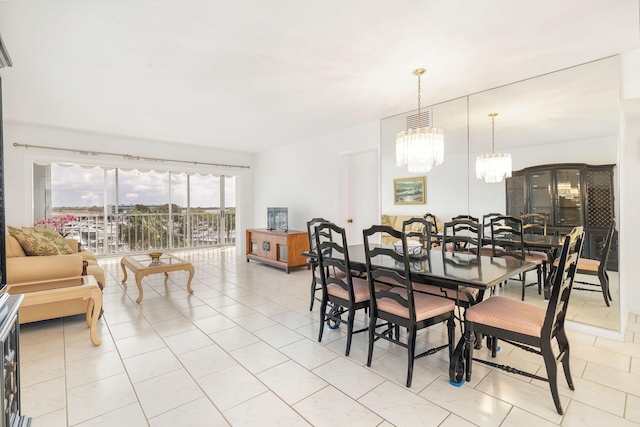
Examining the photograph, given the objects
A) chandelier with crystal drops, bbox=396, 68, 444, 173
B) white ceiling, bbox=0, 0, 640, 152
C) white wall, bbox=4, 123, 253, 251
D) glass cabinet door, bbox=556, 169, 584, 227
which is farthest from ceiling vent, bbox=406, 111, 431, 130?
white wall, bbox=4, 123, 253, 251

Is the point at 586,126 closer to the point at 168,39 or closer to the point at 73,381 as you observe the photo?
the point at 168,39

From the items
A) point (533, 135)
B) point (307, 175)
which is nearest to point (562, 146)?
point (533, 135)

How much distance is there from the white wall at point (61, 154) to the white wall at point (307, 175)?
1.30 meters

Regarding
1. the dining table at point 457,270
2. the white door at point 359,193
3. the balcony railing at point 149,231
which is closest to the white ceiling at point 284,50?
the white door at point 359,193

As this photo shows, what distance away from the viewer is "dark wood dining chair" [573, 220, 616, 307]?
275 centimetres

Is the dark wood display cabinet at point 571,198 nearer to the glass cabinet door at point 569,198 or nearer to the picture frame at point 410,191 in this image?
the glass cabinet door at point 569,198

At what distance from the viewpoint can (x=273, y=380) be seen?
204cm

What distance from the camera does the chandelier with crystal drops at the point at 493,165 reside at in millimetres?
3369

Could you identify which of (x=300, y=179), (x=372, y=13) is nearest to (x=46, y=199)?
(x=300, y=179)

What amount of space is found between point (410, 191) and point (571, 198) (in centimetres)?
175

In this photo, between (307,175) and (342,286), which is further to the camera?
(307,175)

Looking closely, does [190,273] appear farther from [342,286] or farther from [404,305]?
[404,305]

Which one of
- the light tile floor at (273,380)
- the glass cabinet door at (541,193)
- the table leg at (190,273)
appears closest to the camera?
the light tile floor at (273,380)

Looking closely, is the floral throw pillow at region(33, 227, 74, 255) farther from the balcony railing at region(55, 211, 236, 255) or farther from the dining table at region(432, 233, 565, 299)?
the dining table at region(432, 233, 565, 299)
